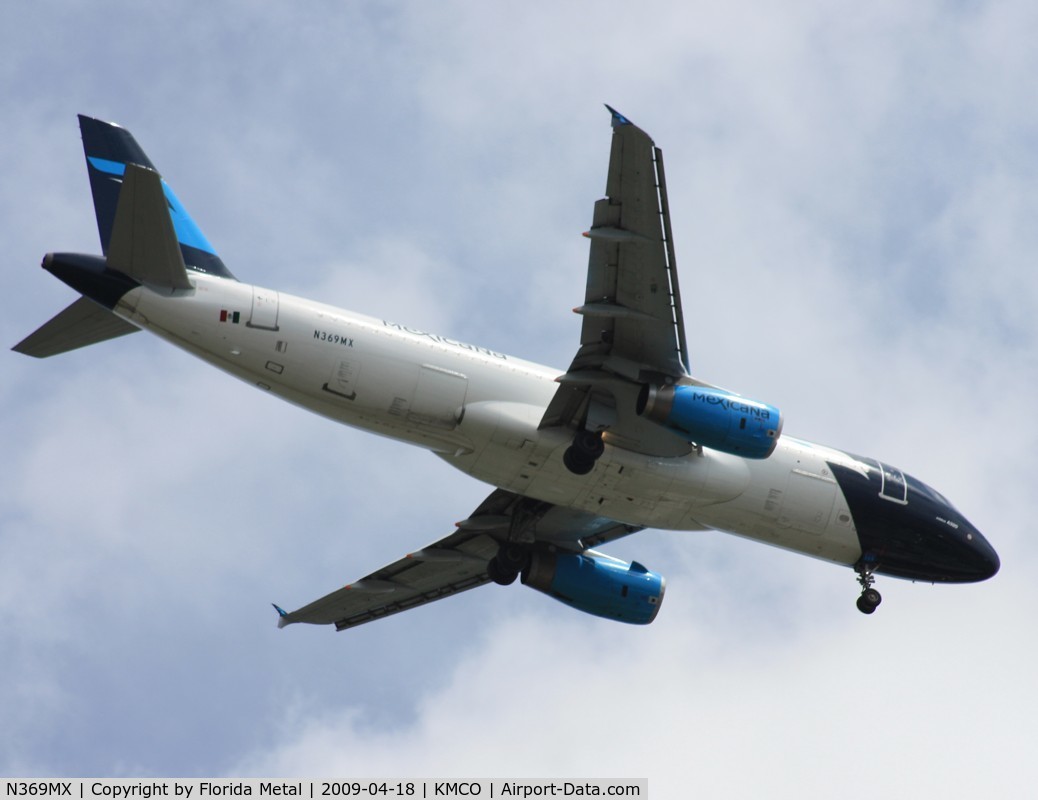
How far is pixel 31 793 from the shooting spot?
2738cm

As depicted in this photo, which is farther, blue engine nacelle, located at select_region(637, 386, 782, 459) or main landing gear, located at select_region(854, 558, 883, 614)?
main landing gear, located at select_region(854, 558, 883, 614)

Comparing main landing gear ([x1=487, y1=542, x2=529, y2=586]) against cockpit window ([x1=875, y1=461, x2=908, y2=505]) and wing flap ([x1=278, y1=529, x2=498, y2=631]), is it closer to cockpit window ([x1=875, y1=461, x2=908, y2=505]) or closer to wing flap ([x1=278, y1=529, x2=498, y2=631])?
wing flap ([x1=278, y1=529, x2=498, y2=631])

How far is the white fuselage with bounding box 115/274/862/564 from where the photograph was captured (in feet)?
96.6

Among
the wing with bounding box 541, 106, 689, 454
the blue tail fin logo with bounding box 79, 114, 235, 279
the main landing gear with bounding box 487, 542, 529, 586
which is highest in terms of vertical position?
the blue tail fin logo with bounding box 79, 114, 235, 279

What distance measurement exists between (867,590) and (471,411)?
35.5 ft

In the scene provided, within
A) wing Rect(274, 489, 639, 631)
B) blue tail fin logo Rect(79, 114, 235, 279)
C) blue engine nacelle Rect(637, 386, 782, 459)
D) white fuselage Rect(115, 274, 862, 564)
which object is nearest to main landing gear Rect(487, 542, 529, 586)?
wing Rect(274, 489, 639, 631)

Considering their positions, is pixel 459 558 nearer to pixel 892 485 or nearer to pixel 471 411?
pixel 471 411

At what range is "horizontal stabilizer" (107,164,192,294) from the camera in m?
27.8

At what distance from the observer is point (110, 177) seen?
1232 inches

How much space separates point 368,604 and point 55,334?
12438 millimetres

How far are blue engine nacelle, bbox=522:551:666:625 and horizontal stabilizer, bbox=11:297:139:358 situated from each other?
12026 millimetres

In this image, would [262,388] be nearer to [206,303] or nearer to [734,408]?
[206,303]

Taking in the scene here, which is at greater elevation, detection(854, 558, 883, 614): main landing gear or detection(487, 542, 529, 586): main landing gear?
detection(487, 542, 529, 586): main landing gear

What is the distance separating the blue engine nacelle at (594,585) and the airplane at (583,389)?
1.52 metres
